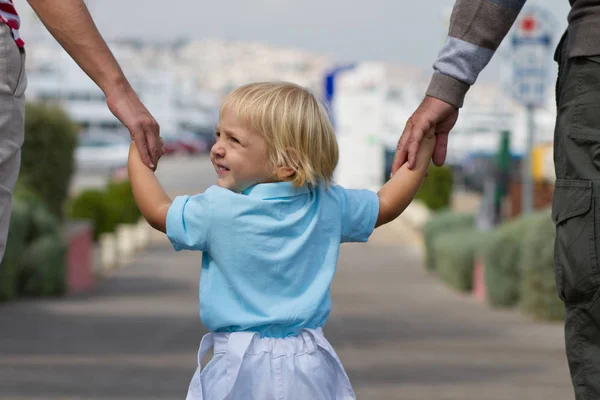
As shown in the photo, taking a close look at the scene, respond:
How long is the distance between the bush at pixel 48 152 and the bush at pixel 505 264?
4687mm

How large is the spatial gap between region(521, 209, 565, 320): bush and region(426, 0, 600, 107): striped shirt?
23.8 feet

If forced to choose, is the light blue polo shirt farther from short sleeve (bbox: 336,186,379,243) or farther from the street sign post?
the street sign post

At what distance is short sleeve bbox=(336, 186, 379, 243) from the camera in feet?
10.9

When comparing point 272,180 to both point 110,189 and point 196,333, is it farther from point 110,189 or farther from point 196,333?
point 110,189

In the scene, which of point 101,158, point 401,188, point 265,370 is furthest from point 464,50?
point 101,158

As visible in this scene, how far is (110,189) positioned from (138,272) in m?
6.65

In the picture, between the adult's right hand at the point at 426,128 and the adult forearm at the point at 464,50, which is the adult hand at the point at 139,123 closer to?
the adult's right hand at the point at 426,128

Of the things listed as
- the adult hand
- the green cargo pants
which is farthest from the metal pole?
the green cargo pants

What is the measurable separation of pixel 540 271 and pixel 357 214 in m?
8.00

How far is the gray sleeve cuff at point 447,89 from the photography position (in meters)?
Result: 3.67

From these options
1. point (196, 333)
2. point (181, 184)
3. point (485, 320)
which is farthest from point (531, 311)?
point (181, 184)

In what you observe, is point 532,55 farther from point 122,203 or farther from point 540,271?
point 122,203

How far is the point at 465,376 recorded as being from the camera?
794 cm

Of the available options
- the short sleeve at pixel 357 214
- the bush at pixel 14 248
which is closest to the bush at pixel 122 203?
the bush at pixel 14 248
